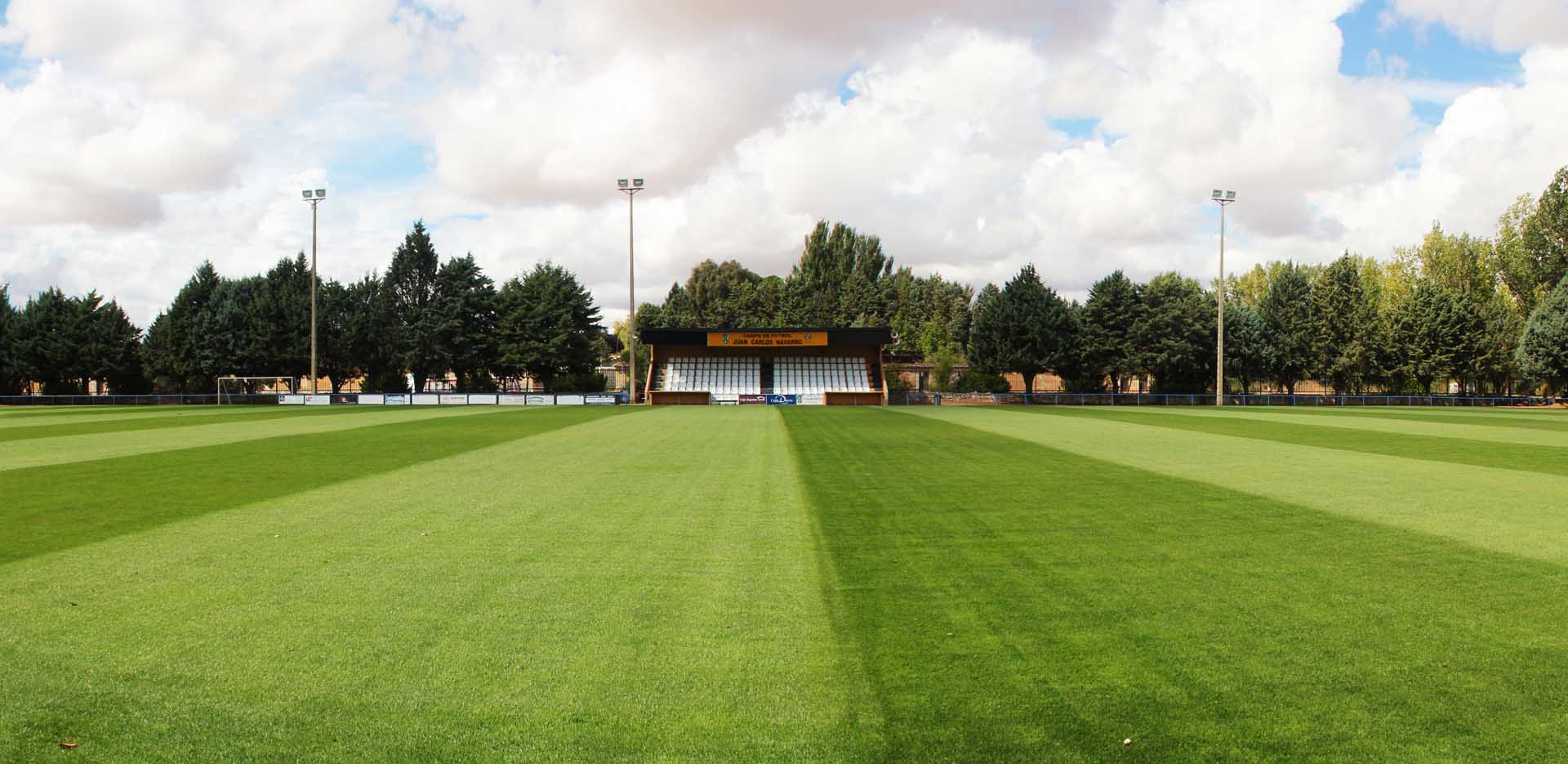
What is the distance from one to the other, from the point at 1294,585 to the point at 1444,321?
6353 centimetres

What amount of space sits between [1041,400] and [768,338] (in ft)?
56.1

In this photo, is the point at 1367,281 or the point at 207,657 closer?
the point at 207,657

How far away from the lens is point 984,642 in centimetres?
483

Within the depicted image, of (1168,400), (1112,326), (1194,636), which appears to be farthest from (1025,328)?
(1194,636)

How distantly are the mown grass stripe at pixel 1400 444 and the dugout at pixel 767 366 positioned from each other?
25600mm

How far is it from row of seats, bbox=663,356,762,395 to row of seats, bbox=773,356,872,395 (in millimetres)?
1542

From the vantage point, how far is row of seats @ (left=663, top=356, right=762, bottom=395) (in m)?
55.9

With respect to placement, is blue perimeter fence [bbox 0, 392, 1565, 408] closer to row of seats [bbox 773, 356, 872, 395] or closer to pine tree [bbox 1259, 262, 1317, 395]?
row of seats [bbox 773, 356, 872, 395]

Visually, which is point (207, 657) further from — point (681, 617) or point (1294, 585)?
point (1294, 585)

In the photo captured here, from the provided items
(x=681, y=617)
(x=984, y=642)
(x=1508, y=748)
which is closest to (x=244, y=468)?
(x=681, y=617)

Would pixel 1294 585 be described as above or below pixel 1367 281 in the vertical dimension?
below

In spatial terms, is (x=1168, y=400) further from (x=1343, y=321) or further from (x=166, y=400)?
(x=166, y=400)

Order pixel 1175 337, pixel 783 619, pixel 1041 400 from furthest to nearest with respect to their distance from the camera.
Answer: pixel 1175 337
pixel 1041 400
pixel 783 619

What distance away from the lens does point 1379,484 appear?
38.0 feet
